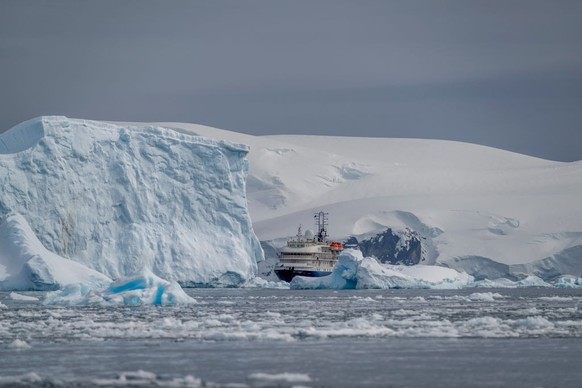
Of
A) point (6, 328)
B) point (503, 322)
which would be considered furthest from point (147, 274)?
point (503, 322)

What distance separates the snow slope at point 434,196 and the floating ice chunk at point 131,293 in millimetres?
28679

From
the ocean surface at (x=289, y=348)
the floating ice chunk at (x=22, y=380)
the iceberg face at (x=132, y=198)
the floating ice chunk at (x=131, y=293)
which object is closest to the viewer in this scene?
the floating ice chunk at (x=22, y=380)

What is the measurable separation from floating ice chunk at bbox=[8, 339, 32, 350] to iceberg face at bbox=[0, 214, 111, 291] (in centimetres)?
1388

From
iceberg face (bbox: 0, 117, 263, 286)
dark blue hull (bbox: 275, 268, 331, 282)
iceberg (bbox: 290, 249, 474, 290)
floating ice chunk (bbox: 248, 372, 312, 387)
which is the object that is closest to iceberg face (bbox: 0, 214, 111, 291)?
iceberg face (bbox: 0, 117, 263, 286)

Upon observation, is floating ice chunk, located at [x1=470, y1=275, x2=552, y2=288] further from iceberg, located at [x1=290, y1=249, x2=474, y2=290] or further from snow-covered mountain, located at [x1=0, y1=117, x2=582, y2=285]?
snow-covered mountain, located at [x1=0, y1=117, x2=582, y2=285]

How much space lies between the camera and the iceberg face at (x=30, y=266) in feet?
97.9

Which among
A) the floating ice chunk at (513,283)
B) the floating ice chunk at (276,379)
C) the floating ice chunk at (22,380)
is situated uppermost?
the floating ice chunk at (513,283)

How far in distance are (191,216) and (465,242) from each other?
22.1 m

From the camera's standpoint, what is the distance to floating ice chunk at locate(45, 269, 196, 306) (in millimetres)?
25766

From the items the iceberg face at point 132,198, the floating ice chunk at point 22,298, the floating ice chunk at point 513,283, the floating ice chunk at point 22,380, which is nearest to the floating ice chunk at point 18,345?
the floating ice chunk at point 22,380

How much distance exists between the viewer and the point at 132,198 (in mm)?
36938

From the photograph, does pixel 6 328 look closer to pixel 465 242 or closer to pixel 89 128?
pixel 89 128

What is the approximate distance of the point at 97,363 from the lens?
13.2 metres

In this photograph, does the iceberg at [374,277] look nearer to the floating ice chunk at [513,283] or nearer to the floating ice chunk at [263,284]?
the floating ice chunk at [513,283]
